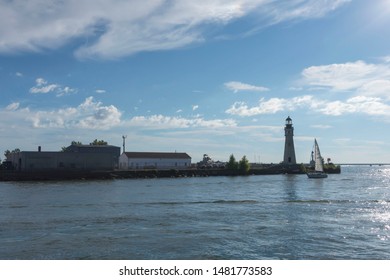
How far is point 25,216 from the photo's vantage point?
84.5 ft

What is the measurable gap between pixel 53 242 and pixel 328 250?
11273 mm

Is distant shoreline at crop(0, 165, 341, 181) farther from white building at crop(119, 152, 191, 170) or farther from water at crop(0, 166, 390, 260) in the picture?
water at crop(0, 166, 390, 260)

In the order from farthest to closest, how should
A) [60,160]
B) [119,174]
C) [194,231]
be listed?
[119,174] → [60,160] → [194,231]

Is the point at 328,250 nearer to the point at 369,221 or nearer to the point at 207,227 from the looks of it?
the point at 207,227

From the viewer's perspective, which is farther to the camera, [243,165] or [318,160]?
[243,165]

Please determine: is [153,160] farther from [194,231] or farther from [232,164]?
[194,231]

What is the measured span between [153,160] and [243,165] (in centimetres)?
2271

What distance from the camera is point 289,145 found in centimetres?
11069

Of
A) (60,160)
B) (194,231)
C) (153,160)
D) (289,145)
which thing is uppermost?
(289,145)

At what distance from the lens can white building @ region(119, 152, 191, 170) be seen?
99500mm

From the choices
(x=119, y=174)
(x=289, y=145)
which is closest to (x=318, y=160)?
(x=289, y=145)

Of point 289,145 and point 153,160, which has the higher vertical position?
point 289,145

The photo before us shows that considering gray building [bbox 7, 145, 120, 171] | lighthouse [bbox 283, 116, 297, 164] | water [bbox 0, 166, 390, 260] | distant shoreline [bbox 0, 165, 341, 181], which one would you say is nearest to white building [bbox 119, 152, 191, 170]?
distant shoreline [bbox 0, 165, 341, 181]

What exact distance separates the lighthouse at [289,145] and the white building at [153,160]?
26144 mm
